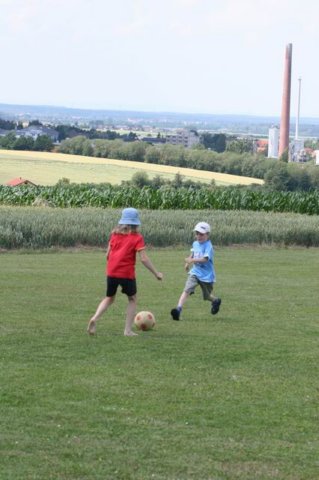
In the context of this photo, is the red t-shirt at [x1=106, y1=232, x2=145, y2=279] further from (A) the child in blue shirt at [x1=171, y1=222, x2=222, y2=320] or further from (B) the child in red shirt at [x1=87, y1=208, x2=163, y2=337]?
(A) the child in blue shirt at [x1=171, y1=222, x2=222, y2=320]

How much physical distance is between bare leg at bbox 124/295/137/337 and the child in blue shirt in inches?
58.3

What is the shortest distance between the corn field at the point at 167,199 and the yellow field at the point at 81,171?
28.9 meters

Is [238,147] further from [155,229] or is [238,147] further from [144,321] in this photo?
[144,321]

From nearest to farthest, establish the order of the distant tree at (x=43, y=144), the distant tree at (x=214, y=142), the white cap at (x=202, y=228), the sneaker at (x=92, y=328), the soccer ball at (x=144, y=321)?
1. the sneaker at (x=92, y=328)
2. the soccer ball at (x=144, y=321)
3. the white cap at (x=202, y=228)
4. the distant tree at (x=43, y=144)
5. the distant tree at (x=214, y=142)

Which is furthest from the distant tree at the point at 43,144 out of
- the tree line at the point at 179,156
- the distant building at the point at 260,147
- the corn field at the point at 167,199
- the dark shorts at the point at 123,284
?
the dark shorts at the point at 123,284

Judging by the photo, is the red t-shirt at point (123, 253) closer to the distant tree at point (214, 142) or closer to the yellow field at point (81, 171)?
the yellow field at point (81, 171)

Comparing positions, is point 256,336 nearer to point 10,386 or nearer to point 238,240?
point 10,386

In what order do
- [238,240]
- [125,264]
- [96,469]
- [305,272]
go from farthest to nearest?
[238,240] → [305,272] → [125,264] → [96,469]

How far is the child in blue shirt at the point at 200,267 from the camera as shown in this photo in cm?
1519

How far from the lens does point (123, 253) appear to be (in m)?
13.3

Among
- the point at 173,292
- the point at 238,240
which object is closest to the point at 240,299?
the point at 173,292

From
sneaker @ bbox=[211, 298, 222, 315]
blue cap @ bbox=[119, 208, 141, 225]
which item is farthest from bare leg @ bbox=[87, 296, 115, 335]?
sneaker @ bbox=[211, 298, 222, 315]

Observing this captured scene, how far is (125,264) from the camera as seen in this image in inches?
526

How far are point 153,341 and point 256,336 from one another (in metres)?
1.62
